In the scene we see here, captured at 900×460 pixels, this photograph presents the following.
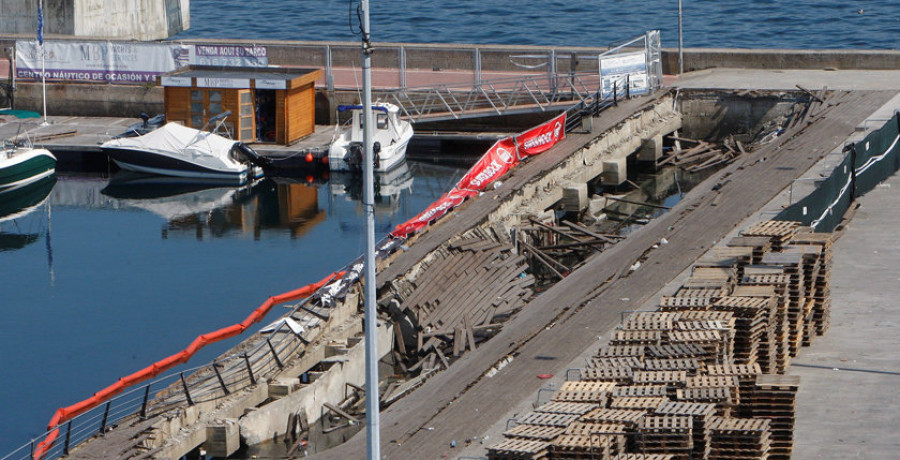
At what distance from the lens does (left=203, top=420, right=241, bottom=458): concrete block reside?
3069cm

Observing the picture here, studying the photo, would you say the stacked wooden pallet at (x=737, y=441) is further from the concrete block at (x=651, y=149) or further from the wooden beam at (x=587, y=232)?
the concrete block at (x=651, y=149)

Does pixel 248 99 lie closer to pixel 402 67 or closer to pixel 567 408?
pixel 402 67

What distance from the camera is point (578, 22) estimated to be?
10531 centimetres

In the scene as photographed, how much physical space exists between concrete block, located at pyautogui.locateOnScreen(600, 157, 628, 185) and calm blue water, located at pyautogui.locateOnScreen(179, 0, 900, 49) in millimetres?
41503

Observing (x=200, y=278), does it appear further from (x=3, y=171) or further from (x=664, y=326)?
(x=664, y=326)

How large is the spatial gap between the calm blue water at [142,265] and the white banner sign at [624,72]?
24.4 feet

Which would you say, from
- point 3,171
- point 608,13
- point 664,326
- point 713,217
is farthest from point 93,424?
point 608,13

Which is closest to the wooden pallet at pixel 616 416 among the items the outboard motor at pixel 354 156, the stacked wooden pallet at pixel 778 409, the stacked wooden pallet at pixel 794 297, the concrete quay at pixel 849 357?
the concrete quay at pixel 849 357

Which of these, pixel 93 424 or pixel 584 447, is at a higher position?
pixel 584 447

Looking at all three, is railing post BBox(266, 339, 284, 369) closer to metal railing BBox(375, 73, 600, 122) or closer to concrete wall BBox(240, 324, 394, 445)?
concrete wall BBox(240, 324, 394, 445)

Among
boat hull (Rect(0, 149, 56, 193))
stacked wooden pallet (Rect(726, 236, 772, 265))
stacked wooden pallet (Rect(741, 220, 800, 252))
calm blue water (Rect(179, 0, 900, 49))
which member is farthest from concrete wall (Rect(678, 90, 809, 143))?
calm blue water (Rect(179, 0, 900, 49))

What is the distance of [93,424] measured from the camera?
31.4m

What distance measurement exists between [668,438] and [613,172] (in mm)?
32504

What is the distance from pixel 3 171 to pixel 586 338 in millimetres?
34267
